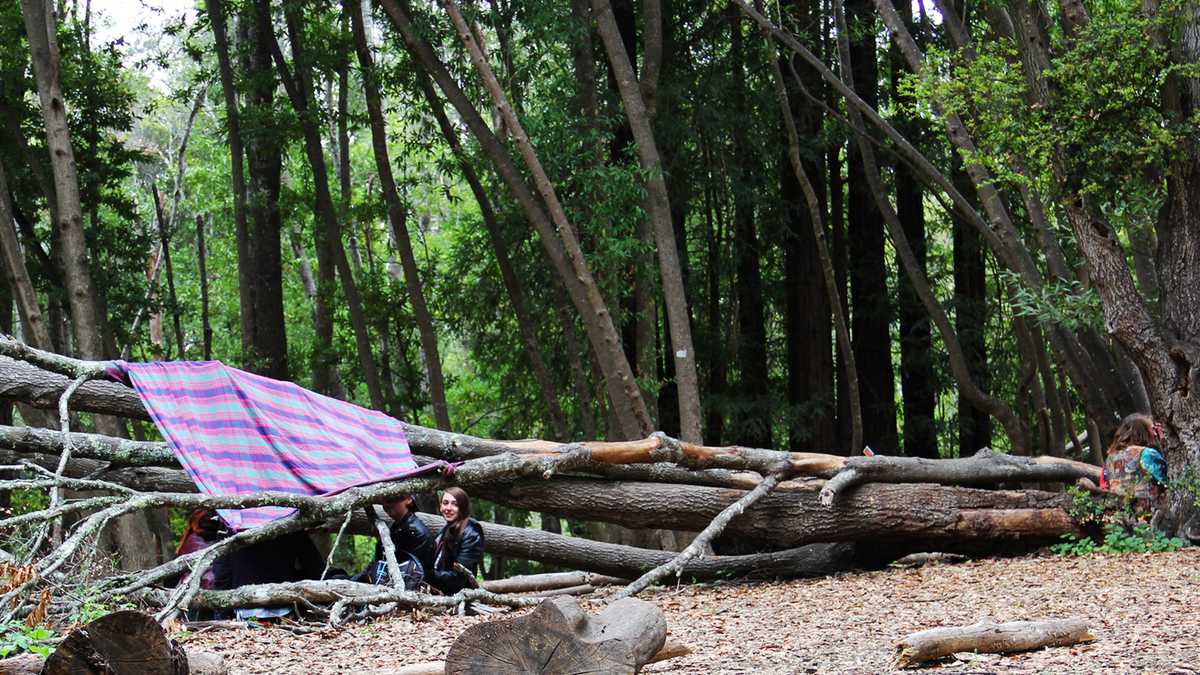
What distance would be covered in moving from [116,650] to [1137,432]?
24.3ft

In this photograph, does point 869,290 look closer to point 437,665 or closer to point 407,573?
point 407,573

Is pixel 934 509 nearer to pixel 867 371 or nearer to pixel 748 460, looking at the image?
pixel 748 460

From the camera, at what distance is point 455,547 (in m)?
7.52

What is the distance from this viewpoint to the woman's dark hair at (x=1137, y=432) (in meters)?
8.70

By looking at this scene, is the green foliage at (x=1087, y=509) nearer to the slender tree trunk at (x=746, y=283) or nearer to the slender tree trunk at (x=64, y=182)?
the slender tree trunk at (x=746, y=283)

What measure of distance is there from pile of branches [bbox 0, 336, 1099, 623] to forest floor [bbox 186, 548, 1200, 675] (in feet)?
1.35

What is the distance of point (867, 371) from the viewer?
15938mm

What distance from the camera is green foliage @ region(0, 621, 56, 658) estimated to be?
3.99 meters

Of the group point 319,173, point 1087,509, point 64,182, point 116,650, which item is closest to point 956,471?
point 1087,509

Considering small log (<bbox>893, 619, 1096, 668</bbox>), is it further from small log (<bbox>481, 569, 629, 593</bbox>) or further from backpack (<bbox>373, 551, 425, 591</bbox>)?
small log (<bbox>481, 569, 629, 593</bbox>)

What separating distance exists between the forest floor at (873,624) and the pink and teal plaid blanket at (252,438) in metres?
1.18

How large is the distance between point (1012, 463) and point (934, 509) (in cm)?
150

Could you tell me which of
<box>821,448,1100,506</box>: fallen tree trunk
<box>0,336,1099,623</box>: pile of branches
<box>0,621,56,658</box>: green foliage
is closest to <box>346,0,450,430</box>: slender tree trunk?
<box>0,336,1099,623</box>: pile of branches

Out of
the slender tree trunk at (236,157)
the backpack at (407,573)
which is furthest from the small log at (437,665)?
the slender tree trunk at (236,157)
